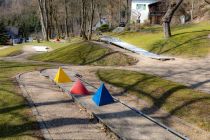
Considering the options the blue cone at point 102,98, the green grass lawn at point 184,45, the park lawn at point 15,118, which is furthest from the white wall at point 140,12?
the park lawn at point 15,118

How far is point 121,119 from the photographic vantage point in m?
10.1

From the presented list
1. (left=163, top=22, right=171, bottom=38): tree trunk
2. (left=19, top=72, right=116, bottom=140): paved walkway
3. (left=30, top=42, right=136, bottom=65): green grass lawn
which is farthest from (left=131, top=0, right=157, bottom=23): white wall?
(left=19, top=72, right=116, bottom=140): paved walkway

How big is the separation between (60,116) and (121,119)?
1876 millimetres

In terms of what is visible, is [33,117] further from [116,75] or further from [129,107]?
[116,75]

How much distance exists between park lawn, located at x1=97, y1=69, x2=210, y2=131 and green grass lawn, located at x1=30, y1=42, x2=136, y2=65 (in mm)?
7285

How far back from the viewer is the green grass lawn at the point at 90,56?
24016mm

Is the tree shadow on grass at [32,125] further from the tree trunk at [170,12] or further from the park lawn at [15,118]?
the tree trunk at [170,12]

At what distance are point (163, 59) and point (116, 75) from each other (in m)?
6.81

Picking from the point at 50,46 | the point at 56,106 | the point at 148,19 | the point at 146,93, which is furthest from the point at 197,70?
the point at 148,19

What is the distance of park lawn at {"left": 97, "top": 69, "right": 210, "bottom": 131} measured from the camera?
10.2m

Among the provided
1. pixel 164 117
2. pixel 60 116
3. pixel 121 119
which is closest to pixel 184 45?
pixel 164 117

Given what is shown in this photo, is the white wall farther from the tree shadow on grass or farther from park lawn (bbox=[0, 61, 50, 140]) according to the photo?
the tree shadow on grass

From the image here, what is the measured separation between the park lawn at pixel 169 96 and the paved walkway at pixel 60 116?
2452mm

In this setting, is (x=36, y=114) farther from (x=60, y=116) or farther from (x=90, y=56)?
(x=90, y=56)
